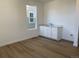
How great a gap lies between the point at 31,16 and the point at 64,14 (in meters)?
2.03

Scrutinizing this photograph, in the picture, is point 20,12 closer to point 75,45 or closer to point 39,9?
point 39,9

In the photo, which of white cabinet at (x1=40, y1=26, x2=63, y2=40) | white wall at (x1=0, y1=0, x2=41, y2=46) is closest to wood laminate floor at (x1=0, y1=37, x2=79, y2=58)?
white wall at (x1=0, y1=0, x2=41, y2=46)

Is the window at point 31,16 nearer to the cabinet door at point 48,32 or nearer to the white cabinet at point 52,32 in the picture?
the white cabinet at point 52,32

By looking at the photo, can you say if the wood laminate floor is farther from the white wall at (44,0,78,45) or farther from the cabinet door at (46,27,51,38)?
the cabinet door at (46,27,51,38)

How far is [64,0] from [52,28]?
1635 millimetres

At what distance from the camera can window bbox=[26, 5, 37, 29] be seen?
535 cm

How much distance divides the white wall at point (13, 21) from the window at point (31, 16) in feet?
1.09

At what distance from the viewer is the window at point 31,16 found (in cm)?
535

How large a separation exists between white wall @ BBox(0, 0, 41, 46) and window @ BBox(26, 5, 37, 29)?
1.09 ft

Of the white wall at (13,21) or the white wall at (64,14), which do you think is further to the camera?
the white wall at (64,14)

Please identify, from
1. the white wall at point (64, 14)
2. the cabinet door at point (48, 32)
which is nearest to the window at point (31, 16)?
the white wall at point (64, 14)

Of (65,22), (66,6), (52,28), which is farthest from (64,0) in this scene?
(52,28)

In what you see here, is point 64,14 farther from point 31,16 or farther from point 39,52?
point 39,52

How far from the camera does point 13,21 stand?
4488 millimetres
